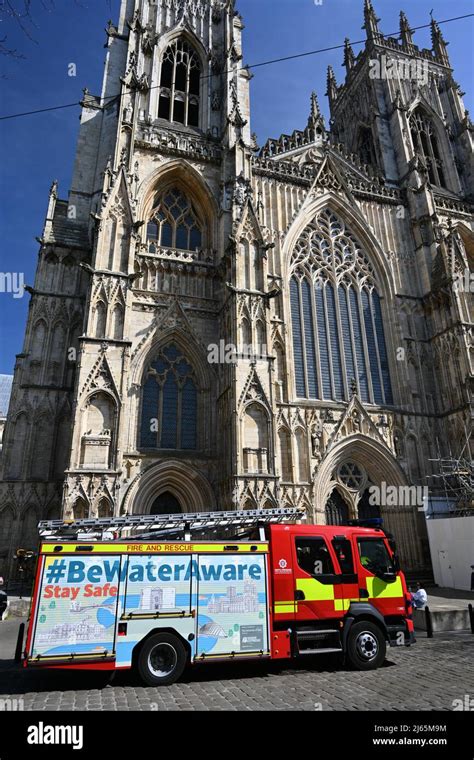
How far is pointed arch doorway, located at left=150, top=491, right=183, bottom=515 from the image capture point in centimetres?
1764

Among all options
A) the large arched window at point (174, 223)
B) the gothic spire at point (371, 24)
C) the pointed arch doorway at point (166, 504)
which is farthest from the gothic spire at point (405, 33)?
the pointed arch doorway at point (166, 504)

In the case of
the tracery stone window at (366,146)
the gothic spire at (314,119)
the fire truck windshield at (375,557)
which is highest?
the tracery stone window at (366,146)

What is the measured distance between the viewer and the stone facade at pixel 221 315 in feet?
55.8

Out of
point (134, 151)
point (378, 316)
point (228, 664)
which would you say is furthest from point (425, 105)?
point (228, 664)

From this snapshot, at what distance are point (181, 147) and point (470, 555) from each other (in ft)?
73.8

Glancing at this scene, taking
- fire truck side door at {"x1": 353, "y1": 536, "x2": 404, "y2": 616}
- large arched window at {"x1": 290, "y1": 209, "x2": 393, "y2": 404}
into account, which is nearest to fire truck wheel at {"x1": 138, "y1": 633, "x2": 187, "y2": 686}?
fire truck side door at {"x1": 353, "y1": 536, "x2": 404, "y2": 616}

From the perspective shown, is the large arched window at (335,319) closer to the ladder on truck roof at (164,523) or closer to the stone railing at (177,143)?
the stone railing at (177,143)

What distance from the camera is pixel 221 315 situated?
65.9 ft

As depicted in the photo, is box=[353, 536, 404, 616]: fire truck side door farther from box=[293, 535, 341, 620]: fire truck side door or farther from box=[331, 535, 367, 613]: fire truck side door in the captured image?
box=[293, 535, 341, 620]: fire truck side door

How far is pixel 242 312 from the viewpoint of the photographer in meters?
18.6

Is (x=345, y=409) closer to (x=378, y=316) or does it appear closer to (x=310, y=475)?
(x=310, y=475)

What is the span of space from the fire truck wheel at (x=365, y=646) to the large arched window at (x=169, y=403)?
445 inches

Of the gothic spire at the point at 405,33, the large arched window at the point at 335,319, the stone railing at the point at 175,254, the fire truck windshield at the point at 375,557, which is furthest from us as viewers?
the gothic spire at the point at 405,33

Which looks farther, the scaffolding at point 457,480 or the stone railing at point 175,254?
the stone railing at point 175,254
